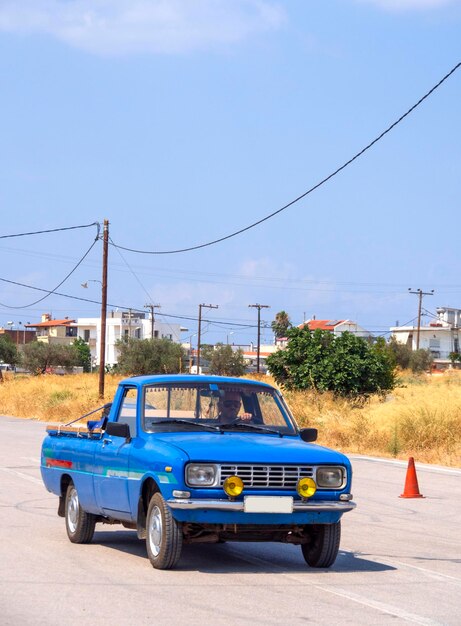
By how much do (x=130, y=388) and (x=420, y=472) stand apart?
36.0 ft

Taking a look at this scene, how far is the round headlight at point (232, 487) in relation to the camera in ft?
28.7

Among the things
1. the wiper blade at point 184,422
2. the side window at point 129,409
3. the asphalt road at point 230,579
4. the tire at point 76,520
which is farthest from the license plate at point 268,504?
the tire at point 76,520

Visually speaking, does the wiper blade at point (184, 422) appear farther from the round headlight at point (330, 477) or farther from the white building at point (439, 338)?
the white building at point (439, 338)

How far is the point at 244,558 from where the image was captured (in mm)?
9938

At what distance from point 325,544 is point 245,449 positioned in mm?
1086

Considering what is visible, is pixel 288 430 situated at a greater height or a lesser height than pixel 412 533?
greater

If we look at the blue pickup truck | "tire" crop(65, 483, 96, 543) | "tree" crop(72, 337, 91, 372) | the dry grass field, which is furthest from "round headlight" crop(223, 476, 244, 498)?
"tree" crop(72, 337, 91, 372)

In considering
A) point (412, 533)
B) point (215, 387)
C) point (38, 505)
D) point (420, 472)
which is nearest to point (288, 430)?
point (215, 387)

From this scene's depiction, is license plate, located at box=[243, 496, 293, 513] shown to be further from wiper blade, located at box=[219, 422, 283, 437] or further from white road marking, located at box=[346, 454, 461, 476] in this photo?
white road marking, located at box=[346, 454, 461, 476]

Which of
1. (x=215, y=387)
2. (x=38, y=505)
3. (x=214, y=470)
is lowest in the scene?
(x=38, y=505)

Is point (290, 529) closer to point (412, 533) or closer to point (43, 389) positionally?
point (412, 533)

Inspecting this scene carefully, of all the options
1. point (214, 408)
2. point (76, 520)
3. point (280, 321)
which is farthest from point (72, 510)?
point (280, 321)

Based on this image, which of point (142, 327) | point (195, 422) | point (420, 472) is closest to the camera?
point (195, 422)

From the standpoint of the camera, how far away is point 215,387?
10.4 meters
